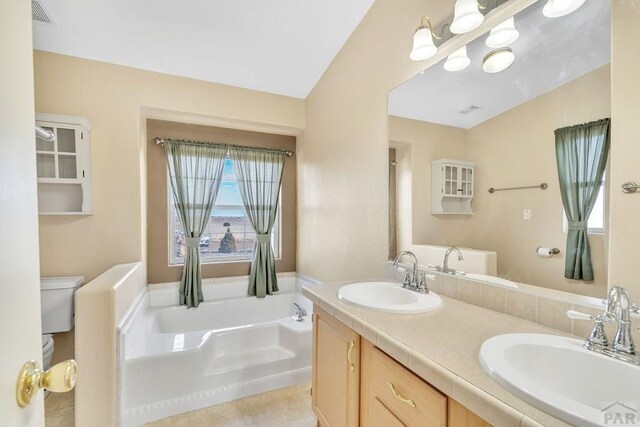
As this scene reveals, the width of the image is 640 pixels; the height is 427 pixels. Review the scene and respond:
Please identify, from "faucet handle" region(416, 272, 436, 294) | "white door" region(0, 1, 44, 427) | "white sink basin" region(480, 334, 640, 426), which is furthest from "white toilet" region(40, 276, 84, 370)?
"white sink basin" region(480, 334, 640, 426)

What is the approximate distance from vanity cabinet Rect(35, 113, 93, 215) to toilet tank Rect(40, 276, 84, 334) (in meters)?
0.54

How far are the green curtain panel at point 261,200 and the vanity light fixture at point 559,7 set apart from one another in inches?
104

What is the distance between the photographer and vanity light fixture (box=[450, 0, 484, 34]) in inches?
51.0

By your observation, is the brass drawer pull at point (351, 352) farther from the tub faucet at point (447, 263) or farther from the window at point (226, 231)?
the window at point (226, 231)

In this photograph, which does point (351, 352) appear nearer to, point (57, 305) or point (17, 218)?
point (17, 218)

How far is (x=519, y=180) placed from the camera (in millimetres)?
1255

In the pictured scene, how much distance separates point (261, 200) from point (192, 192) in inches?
28.9

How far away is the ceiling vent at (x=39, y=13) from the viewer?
1804mm

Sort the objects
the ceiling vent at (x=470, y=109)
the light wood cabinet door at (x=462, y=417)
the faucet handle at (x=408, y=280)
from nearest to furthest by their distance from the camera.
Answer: the light wood cabinet door at (x=462, y=417)
the ceiling vent at (x=470, y=109)
the faucet handle at (x=408, y=280)

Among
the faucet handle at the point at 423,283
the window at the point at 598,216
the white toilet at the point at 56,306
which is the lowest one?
the white toilet at the point at 56,306

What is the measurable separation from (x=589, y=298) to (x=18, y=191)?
5.38ft

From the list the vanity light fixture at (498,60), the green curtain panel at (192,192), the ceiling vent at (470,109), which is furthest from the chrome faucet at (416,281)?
the green curtain panel at (192,192)

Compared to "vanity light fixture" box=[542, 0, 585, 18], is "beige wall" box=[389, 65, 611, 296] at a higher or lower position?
lower

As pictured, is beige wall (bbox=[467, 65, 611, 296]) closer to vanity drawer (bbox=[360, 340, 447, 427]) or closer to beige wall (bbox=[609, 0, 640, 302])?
beige wall (bbox=[609, 0, 640, 302])
